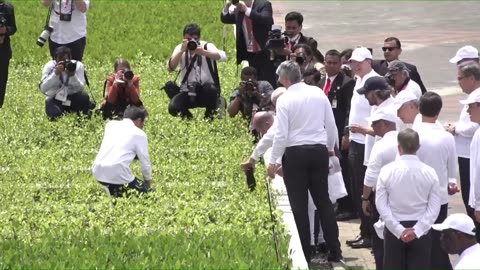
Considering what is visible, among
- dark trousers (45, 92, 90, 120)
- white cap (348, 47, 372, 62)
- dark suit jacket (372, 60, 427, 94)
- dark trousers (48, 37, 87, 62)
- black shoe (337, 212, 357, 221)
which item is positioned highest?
white cap (348, 47, 372, 62)

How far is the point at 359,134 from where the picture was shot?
47.4ft

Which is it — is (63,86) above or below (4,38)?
below

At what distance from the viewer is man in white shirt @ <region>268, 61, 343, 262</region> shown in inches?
539

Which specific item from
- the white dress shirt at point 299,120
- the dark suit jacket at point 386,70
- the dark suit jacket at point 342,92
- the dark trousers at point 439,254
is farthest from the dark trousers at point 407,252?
the dark suit jacket at point 386,70

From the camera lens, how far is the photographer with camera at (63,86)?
1955 centimetres

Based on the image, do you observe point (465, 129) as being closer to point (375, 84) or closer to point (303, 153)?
point (375, 84)

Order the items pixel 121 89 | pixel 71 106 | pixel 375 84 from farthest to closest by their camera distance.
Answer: pixel 71 106
pixel 121 89
pixel 375 84

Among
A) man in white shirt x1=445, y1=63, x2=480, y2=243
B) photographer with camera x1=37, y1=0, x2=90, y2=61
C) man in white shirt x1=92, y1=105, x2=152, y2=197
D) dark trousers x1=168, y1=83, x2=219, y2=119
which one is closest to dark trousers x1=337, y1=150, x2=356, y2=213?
man in white shirt x1=445, y1=63, x2=480, y2=243

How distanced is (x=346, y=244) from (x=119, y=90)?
547 centimetres

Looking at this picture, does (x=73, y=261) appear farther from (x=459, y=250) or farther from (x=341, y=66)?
(x=341, y=66)

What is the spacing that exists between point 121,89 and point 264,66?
2.18m

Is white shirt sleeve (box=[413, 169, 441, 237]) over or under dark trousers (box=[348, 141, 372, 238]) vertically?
over

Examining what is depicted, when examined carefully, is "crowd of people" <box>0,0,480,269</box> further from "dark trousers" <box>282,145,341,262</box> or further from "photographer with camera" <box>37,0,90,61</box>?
"photographer with camera" <box>37,0,90,61</box>

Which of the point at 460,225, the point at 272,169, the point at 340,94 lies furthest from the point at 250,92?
the point at 460,225
